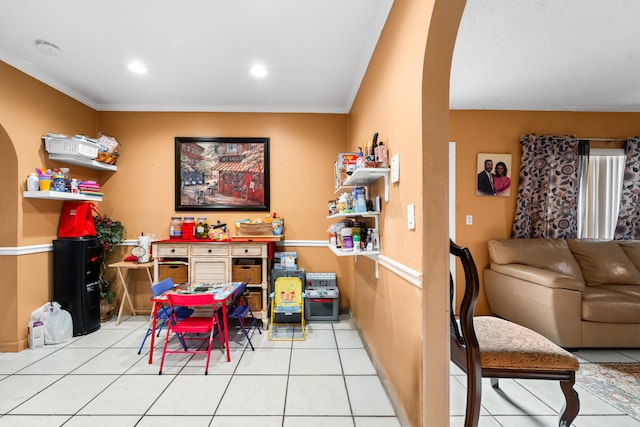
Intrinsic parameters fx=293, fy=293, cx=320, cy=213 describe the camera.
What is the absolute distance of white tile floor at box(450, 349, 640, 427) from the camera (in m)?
1.92

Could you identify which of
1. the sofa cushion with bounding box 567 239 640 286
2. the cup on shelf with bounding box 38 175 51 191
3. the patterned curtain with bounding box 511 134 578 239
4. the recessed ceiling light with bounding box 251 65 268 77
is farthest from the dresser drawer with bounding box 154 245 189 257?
the sofa cushion with bounding box 567 239 640 286

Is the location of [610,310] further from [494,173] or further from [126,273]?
[126,273]

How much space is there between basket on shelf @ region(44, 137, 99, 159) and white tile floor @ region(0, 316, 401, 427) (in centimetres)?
213

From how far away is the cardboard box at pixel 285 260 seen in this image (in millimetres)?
3990

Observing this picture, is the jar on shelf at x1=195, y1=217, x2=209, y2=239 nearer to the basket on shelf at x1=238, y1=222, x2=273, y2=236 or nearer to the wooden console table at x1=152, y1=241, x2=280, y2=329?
the wooden console table at x1=152, y1=241, x2=280, y2=329

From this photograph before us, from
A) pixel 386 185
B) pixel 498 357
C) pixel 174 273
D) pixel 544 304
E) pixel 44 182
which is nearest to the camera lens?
pixel 498 357

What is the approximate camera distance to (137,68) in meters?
3.17

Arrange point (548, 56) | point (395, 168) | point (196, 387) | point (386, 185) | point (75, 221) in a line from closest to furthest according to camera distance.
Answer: point (395, 168), point (386, 185), point (196, 387), point (548, 56), point (75, 221)

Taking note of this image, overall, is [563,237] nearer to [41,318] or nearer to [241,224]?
[241,224]

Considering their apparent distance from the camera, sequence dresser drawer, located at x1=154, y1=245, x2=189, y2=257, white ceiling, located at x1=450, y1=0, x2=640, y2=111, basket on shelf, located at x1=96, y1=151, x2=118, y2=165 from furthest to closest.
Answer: basket on shelf, located at x1=96, y1=151, x2=118, y2=165, dresser drawer, located at x1=154, y1=245, x2=189, y2=257, white ceiling, located at x1=450, y1=0, x2=640, y2=111

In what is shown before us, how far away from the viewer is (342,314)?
413 cm

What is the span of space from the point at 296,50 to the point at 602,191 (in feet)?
14.4

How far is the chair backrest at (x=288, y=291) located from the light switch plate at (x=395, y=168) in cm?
188

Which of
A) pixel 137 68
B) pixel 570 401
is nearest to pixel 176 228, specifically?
pixel 137 68
